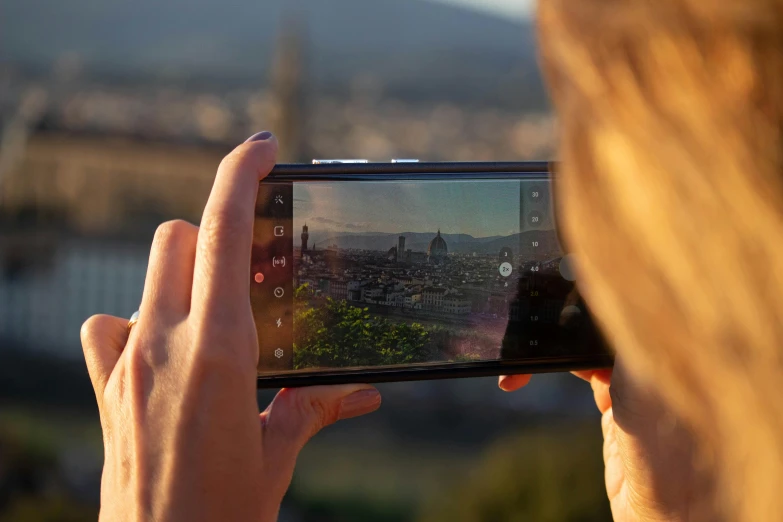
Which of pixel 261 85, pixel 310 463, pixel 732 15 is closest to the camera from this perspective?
pixel 732 15

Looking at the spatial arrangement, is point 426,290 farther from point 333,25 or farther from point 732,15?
point 333,25

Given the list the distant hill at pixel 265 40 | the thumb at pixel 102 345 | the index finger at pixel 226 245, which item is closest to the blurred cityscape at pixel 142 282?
the index finger at pixel 226 245

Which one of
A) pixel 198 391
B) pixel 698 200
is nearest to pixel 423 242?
pixel 198 391

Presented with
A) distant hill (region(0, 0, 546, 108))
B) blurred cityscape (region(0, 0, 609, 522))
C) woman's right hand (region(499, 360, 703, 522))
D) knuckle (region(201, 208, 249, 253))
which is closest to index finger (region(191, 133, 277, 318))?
knuckle (region(201, 208, 249, 253))

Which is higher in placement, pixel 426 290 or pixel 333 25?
pixel 333 25

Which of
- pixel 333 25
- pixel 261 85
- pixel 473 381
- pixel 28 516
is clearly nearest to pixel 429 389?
pixel 473 381

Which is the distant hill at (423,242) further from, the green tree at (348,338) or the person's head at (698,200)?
the person's head at (698,200)
